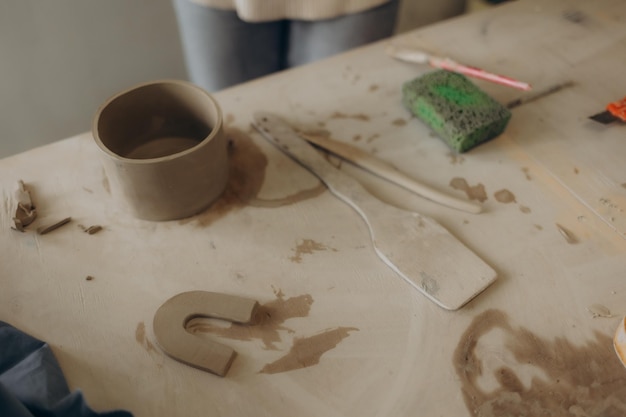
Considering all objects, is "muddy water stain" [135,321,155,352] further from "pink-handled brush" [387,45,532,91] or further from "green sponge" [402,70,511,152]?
"pink-handled brush" [387,45,532,91]

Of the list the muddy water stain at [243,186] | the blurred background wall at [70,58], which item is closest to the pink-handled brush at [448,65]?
the muddy water stain at [243,186]

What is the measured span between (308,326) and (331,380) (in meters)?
0.06

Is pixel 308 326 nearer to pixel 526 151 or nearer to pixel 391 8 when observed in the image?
pixel 526 151

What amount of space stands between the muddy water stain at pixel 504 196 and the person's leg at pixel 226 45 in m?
0.48

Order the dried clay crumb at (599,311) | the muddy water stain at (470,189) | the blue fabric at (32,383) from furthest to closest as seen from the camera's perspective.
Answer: the muddy water stain at (470,189) → the dried clay crumb at (599,311) → the blue fabric at (32,383)

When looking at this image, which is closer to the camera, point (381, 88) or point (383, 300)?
point (383, 300)

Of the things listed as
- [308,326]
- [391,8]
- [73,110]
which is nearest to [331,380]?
[308,326]

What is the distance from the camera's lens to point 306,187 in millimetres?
609

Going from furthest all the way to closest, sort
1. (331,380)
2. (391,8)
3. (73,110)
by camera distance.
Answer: (73,110)
(391,8)
(331,380)

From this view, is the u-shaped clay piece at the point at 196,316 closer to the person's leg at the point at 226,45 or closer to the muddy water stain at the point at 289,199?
the muddy water stain at the point at 289,199

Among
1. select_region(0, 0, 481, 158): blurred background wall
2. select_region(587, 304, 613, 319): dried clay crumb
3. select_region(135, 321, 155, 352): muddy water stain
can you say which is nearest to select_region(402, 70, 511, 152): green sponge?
select_region(587, 304, 613, 319): dried clay crumb

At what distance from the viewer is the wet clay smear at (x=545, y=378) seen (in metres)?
0.44

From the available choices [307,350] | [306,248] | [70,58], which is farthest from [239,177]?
[70,58]

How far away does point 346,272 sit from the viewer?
530 millimetres
